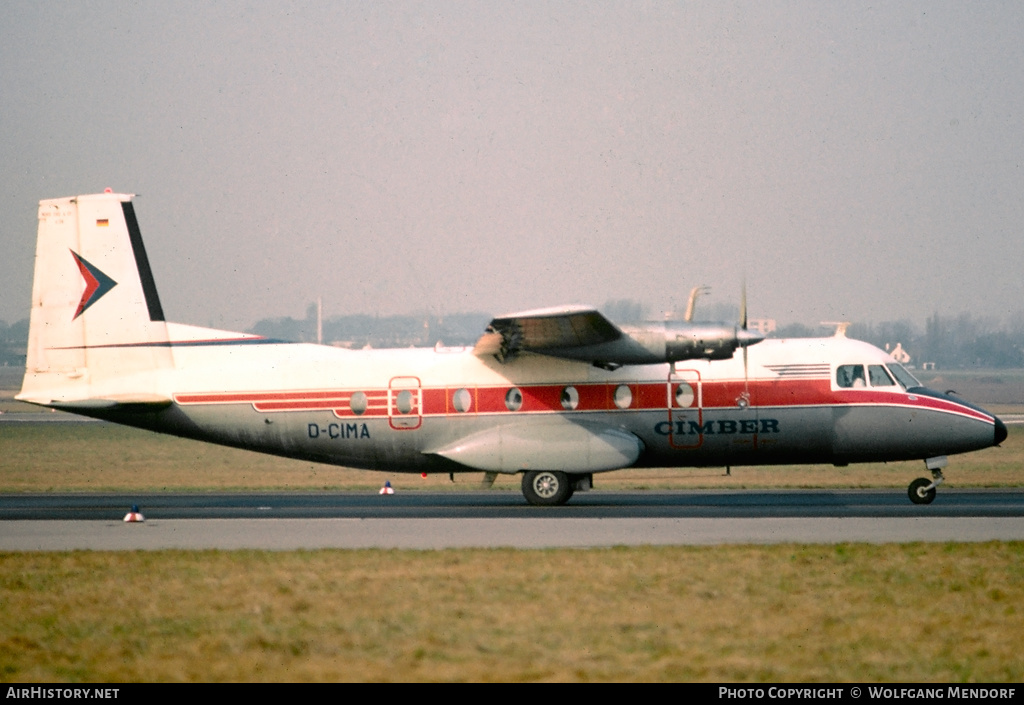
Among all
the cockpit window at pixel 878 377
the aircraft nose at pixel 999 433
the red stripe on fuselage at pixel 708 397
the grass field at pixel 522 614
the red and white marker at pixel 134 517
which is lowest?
the grass field at pixel 522 614

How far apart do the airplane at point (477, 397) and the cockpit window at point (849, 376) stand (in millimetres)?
30

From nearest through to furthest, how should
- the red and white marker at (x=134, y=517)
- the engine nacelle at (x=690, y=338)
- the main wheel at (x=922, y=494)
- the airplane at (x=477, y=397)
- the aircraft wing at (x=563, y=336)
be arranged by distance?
1. the red and white marker at (x=134, y=517)
2. the aircraft wing at (x=563, y=336)
3. the engine nacelle at (x=690, y=338)
4. the main wheel at (x=922, y=494)
5. the airplane at (x=477, y=397)

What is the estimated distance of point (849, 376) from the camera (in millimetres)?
22953

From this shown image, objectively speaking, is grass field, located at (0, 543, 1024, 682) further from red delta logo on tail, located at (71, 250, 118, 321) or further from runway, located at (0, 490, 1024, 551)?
red delta logo on tail, located at (71, 250, 118, 321)

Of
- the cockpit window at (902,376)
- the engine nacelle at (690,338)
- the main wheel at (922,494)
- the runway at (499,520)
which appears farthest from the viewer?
the cockpit window at (902,376)

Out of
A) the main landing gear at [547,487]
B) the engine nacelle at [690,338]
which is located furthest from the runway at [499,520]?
the engine nacelle at [690,338]

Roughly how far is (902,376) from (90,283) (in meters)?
17.3

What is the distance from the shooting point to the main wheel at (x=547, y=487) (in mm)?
22938

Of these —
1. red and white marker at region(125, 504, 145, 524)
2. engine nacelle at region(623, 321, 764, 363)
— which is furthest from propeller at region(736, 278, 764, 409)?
red and white marker at region(125, 504, 145, 524)

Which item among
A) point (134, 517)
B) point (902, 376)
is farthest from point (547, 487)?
point (134, 517)

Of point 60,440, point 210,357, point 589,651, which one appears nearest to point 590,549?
point 589,651

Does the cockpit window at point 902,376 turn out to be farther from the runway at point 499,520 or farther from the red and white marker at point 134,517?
the red and white marker at point 134,517
